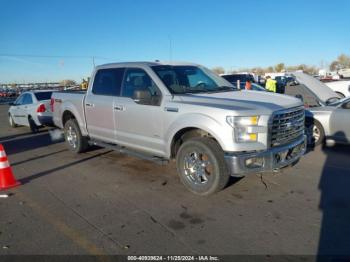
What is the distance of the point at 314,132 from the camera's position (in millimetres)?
7711

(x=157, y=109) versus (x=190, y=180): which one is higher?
(x=157, y=109)

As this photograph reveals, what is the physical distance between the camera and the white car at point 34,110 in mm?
10945

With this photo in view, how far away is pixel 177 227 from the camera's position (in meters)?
3.75

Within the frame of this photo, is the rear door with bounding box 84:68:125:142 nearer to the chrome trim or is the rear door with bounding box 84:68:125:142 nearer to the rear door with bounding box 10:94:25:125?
the chrome trim

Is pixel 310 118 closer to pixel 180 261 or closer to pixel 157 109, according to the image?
pixel 157 109

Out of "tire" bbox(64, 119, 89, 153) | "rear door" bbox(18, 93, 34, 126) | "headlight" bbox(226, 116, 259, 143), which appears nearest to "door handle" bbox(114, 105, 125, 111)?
"tire" bbox(64, 119, 89, 153)

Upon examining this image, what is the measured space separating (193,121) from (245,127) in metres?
0.79

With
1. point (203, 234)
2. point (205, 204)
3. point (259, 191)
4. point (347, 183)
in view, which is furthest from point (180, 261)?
point (347, 183)

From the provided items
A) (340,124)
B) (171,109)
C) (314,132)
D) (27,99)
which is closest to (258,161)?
(171,109)

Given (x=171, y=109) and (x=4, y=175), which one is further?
(x=4, y=175)

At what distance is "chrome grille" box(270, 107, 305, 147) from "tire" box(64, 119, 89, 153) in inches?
184

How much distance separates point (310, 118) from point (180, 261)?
19.3 ft

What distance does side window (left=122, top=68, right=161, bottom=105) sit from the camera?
5211 mm

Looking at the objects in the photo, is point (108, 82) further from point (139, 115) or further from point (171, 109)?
point (171, 109)
